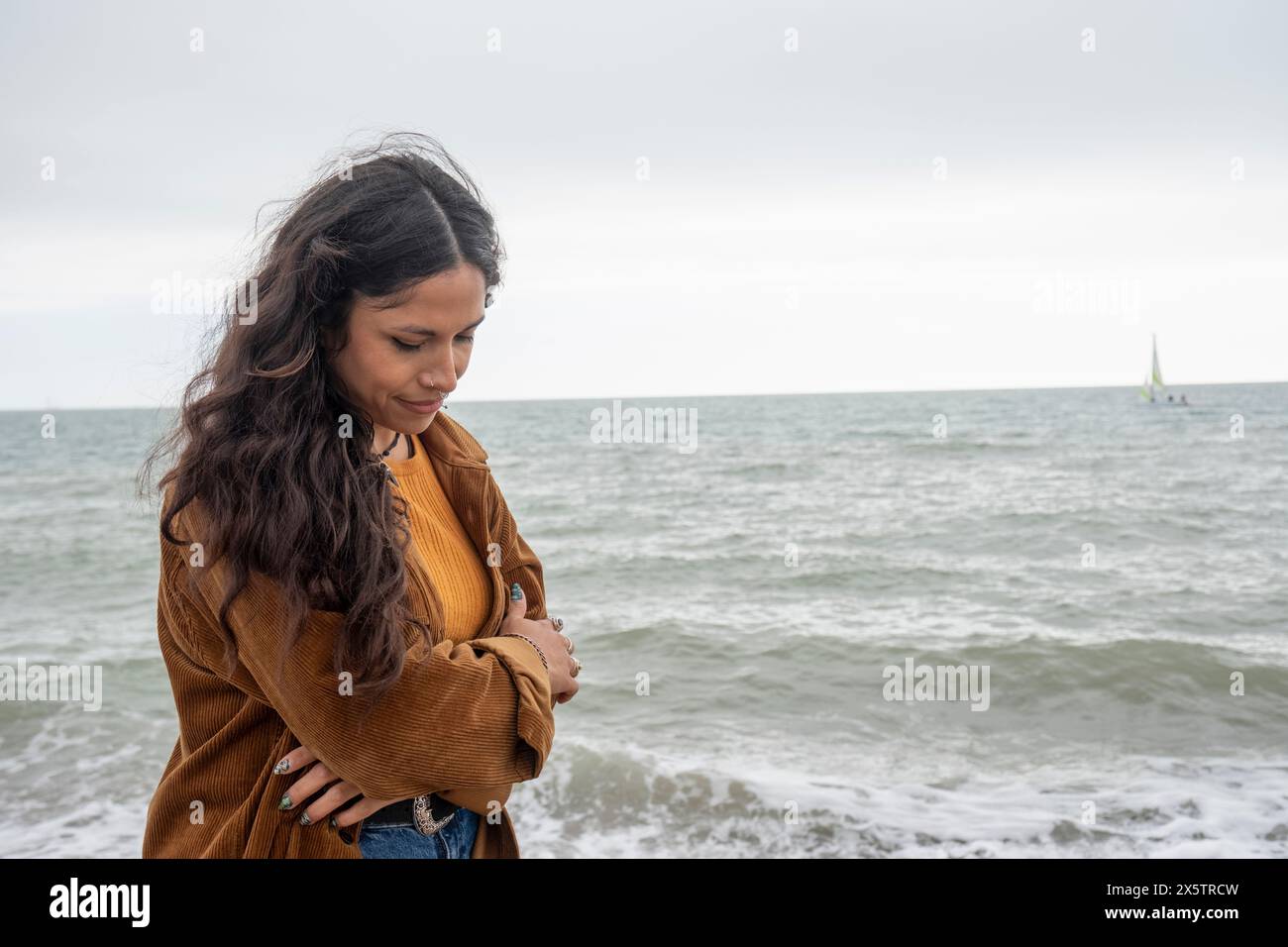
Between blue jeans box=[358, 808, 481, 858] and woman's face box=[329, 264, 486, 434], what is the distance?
663 millimetres

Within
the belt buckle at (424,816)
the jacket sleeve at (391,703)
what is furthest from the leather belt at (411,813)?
the jacket sleeve at (391,703)

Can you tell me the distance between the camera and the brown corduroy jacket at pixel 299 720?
152 cm

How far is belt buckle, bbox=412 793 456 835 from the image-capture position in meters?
1.74

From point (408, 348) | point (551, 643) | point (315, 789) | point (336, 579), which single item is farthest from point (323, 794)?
point (408, 348)

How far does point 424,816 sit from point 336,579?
1.51 ft

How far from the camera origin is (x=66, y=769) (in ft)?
21.8

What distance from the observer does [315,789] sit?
161 centimetres

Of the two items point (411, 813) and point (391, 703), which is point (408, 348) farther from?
point (411, 813)

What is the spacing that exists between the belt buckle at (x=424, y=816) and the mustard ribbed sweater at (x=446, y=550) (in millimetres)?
266

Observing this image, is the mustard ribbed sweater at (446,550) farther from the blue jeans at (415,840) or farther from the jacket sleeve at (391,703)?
the blue jeans at (415,840)
